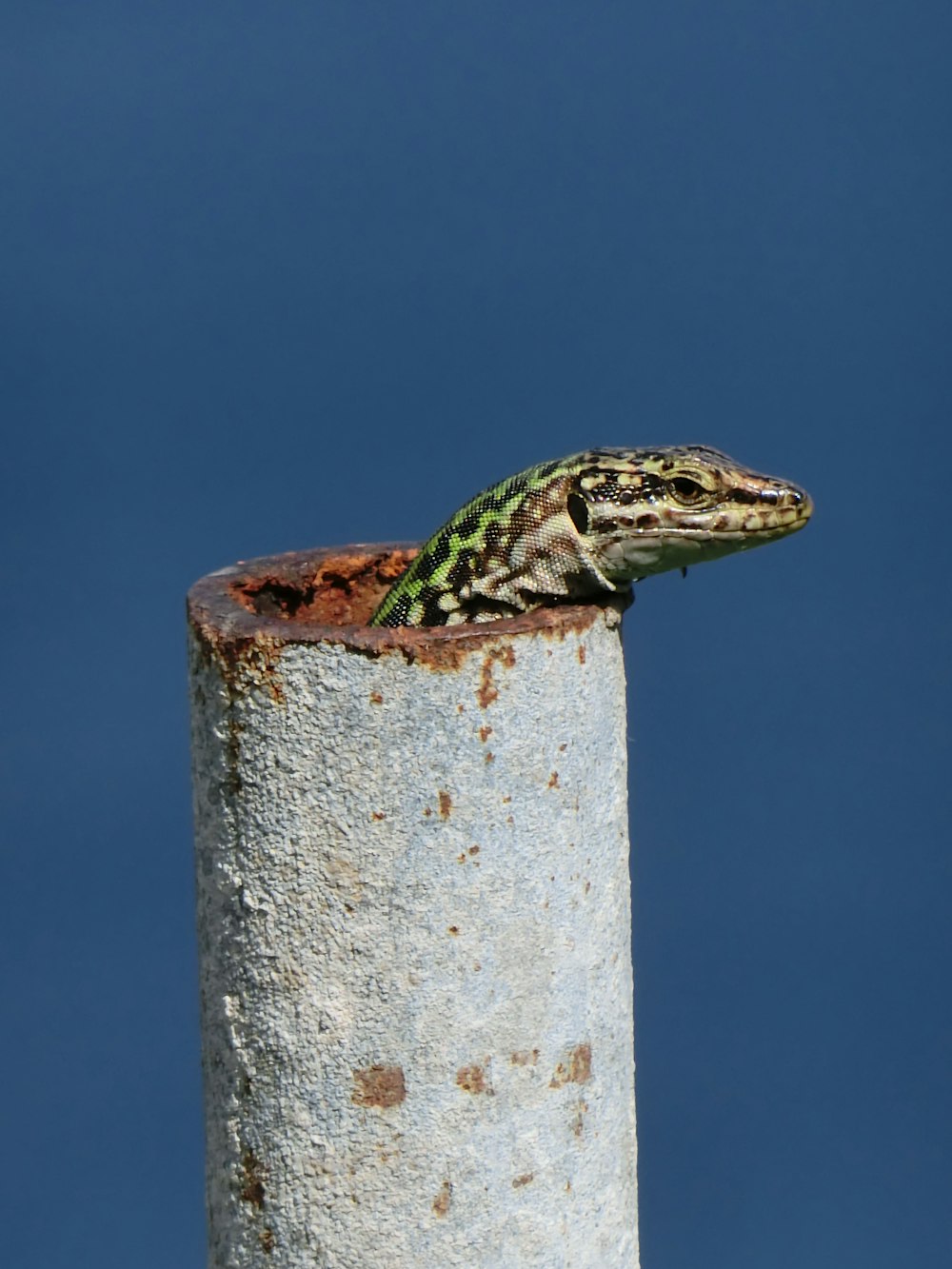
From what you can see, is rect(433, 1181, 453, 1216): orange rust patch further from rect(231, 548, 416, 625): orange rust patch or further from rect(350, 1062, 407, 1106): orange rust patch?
rect(231, 548, 416, 625): orange rust patch

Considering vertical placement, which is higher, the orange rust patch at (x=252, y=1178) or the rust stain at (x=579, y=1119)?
the rust stain at (x=579, y=1119)

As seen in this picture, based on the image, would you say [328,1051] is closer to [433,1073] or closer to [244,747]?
[433,1073]

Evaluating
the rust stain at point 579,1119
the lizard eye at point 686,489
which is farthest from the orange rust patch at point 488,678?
the lizard eye at point 686,489

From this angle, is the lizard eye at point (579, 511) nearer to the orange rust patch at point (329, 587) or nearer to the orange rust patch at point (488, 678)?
the orange rust patch at point (329, 587)

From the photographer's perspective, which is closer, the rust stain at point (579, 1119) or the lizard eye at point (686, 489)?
the rust stain at point (579, 1119)

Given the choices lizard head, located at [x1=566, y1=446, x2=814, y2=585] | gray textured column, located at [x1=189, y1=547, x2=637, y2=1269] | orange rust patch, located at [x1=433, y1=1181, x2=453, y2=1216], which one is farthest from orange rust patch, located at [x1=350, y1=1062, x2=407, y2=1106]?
lizard head, located at [x1=566, y1=446, x2=814, y2=585]

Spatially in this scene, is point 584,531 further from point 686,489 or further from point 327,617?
point 327,617
